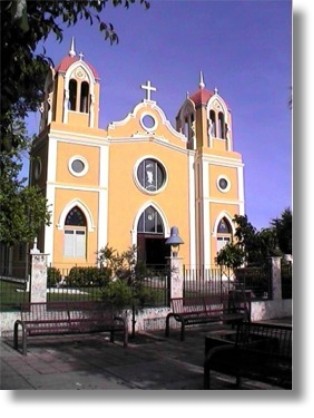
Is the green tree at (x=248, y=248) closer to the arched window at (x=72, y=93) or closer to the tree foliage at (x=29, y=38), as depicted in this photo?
the arched window at (x=72, y=93)

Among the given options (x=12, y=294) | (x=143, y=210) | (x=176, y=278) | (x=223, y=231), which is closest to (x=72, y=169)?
(x=143, y=210)

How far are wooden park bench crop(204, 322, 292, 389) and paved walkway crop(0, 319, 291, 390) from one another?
0.24 metres

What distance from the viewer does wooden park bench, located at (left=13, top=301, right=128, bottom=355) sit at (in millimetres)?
5668

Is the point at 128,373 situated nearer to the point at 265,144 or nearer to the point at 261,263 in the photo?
the point at 265,144

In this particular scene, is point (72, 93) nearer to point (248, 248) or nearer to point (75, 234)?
point (75, 234)

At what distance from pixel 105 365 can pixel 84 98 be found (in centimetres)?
1068

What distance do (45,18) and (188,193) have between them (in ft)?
41.0

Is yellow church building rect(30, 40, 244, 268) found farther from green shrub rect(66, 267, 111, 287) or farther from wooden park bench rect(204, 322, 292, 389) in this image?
wooden park bench rect(204, 322, 292, 389)

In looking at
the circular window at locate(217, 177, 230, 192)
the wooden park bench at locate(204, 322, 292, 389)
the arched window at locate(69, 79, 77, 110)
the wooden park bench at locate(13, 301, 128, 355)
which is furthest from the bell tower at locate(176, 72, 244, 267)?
the wooden park bench at locate(204, 322, 292, 389)

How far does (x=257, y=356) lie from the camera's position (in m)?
3.70

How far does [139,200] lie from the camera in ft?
48.9

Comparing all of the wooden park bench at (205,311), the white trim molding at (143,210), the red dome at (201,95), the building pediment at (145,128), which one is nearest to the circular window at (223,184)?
the building pediment at (145,128)

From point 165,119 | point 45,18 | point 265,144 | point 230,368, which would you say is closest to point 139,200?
point 165,119

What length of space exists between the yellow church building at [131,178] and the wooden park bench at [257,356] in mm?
8777
